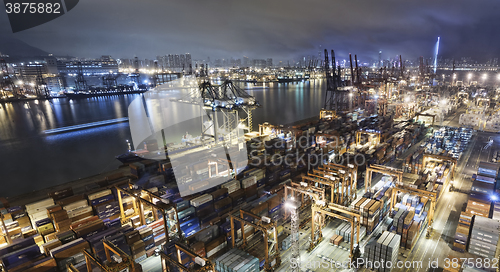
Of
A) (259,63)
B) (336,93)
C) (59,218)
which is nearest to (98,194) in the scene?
(59,218)

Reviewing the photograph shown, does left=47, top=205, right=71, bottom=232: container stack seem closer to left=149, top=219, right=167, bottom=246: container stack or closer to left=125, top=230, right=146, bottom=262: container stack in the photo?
left=125, top=230, right=146, bottom=262: container stack

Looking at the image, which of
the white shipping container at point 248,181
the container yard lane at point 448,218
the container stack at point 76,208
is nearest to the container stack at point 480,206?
the container yard lane at point 448,218

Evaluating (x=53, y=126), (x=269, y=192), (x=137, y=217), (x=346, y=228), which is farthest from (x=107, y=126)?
(x=346, y=228)

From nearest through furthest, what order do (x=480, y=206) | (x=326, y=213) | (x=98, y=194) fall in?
(x=326, y=213)
(x=480, y=206)
(x=98, y=194)

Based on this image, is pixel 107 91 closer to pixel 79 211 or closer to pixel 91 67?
pixel 91 67

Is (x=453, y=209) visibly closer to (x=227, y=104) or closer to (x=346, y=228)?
(x=346, y=228)
